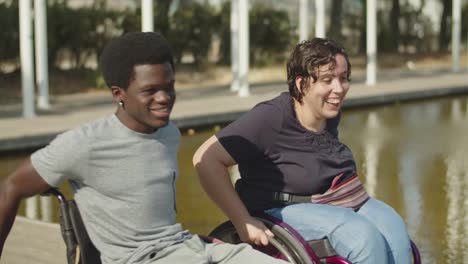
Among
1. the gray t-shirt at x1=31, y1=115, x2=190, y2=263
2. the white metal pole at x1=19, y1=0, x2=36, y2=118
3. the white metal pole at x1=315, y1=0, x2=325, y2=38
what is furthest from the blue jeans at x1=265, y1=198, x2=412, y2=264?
the white metal pole at x1=315, y1=0, x2=325, y2=38

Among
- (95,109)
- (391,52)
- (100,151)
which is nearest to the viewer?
(100,151)

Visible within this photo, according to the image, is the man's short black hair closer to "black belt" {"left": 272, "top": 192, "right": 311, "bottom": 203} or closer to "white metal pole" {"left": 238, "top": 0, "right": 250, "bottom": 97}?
"black belt" {"left": 272, "top": 192, "right": 311, "bottom": 203}

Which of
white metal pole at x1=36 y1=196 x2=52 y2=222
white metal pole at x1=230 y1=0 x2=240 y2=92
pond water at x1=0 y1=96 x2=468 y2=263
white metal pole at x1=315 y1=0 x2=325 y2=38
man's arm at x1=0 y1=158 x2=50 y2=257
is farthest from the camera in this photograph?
white metal pole at x1=315 y1=0 x2=325 y2=38

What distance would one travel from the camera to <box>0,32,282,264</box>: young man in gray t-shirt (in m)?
3.16

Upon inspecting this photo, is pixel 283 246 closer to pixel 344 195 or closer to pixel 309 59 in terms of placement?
pixel 344 195

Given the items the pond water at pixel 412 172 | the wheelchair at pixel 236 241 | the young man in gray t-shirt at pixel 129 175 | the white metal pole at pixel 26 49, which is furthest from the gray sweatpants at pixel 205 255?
the white metal pole at pixel 26 49

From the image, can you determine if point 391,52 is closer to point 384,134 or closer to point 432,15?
point 432,15

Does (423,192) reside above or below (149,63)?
below

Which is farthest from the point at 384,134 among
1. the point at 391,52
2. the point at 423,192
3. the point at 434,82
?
the point at 391,52

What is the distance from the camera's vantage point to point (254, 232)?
3545mm

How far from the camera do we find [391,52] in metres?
31.1

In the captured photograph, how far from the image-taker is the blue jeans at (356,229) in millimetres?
3555

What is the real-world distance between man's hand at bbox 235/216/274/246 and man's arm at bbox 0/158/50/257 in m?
0.78

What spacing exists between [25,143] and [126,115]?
310 inches
